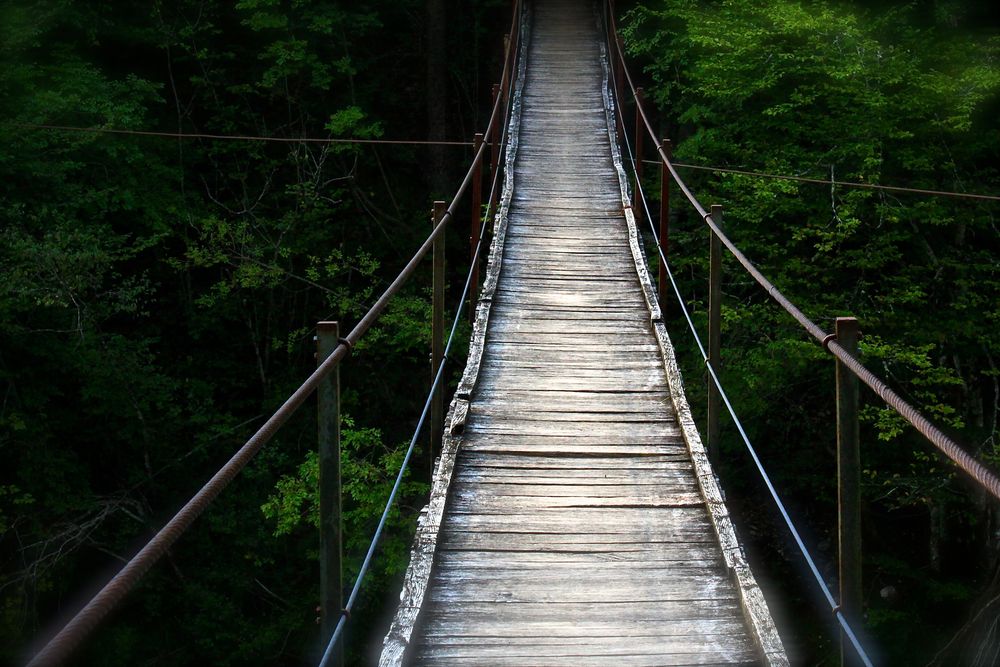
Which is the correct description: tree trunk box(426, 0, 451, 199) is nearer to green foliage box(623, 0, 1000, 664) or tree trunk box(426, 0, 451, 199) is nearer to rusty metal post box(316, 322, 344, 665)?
green foliage box(623, 0, 1000, 664)

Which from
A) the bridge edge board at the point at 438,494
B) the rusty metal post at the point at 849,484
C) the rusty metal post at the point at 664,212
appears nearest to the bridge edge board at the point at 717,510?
the rusty metal post at the point at 664,212

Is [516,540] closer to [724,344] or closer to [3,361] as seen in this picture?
[724,344]

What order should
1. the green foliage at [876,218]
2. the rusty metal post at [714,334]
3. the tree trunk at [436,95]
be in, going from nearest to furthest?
1. the rusty metal post at [714,334]
2. the green foliage at [876,218]
3. the tree trunk at [436,95]

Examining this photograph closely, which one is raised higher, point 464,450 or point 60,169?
point 60,169

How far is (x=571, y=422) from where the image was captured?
4.05m

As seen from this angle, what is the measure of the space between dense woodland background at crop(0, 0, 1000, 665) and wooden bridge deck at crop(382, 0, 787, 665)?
3.39m

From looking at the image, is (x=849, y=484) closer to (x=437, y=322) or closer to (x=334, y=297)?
(x=437, y=322)

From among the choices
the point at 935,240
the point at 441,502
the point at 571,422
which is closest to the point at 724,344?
the point at 935,240

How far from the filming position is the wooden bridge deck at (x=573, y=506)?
2621 mm

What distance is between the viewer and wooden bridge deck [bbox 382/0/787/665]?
2621 millimetres

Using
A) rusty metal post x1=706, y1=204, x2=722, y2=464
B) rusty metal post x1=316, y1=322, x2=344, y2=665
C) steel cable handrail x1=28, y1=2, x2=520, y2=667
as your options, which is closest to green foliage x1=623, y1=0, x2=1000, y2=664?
rusty metal post x1=706, y1=204, x2=722, y2=464

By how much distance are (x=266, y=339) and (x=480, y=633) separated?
1020cm

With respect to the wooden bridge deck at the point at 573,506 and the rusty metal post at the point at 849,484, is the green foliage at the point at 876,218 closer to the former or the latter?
the wooden bridge deck at the point at 573,506

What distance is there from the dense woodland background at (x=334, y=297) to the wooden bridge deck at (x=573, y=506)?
3390 millimetres
